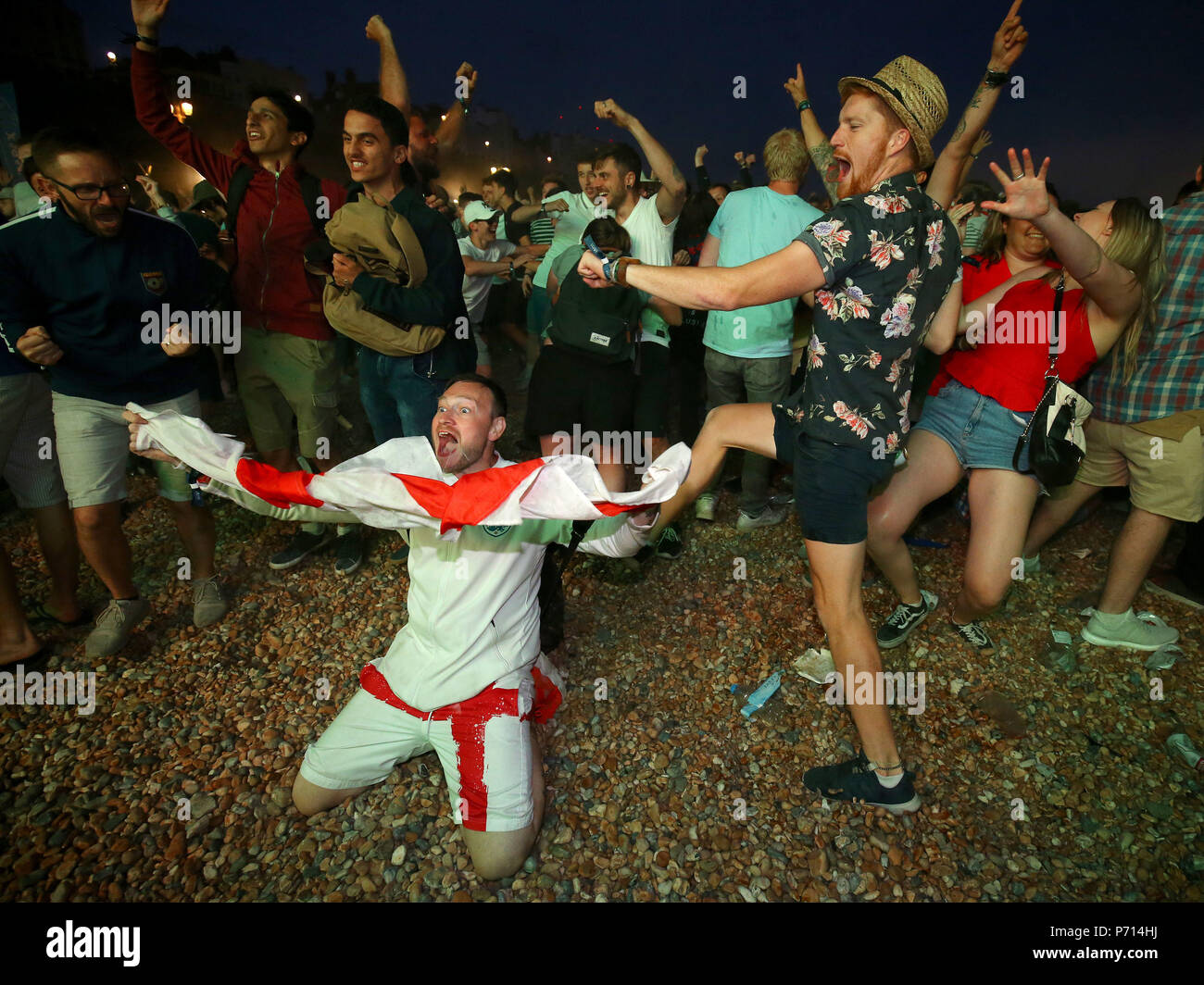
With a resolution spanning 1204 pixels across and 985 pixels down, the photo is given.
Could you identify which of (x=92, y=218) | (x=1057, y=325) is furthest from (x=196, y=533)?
(x=1057, y=325)

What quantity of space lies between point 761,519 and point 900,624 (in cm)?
148

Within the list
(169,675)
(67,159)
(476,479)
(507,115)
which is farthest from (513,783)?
(507,115)

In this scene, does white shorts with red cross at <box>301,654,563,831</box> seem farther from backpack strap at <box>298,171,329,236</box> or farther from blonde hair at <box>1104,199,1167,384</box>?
blonde hair at <box>1104,199,1167,384</box>

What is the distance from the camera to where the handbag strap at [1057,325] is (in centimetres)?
298

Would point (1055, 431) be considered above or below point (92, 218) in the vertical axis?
below

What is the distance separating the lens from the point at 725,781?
2822 mm

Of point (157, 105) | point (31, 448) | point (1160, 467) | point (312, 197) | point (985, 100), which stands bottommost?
point (31, 448)

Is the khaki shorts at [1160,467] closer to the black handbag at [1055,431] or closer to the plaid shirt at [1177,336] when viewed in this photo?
the plaid shirt at [1177,336]

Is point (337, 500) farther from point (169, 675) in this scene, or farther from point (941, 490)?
point (941, 490)

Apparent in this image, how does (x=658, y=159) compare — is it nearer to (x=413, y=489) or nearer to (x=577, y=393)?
(x=577, y=393)

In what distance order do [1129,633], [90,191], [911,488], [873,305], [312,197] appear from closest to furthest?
1. [873,305]
2. [90,191]
3. [911,488]
4. [1129,633]
5. [312,197]

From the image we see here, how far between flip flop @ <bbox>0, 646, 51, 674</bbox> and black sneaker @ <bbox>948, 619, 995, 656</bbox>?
17.2 feet

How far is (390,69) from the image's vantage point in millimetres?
4309
